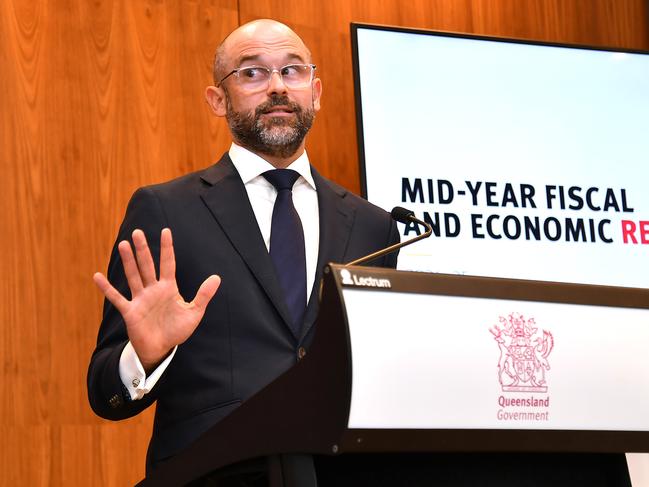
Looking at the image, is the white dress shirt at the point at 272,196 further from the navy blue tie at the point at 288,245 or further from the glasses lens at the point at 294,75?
the glasses lens at the point at 294,75

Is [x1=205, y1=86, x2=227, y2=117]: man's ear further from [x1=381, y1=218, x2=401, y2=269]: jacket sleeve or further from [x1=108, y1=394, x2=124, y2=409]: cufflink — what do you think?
[x1=108, y1=394, x2=124, y2=409]: cufflink

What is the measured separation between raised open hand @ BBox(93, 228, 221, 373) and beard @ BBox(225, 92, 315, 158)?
2.51 feet

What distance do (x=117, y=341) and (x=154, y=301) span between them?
455 mm

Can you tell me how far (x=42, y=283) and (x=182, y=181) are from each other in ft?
4.07

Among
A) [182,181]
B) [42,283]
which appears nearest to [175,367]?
[182,181]

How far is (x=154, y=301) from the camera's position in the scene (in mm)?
1608

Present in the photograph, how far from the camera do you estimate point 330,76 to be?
13.5 ft

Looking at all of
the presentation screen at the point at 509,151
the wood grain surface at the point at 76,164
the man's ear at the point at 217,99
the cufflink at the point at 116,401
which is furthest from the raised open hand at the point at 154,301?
the presentation screen at the point at 509,151

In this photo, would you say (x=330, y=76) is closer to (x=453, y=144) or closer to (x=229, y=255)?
(x=453, y=144)

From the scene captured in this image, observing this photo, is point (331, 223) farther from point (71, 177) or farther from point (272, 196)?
point (71, 177)

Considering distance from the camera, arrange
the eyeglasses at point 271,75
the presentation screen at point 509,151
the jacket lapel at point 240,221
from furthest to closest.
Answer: the presentation screen at point 509,151 → the eyeglasses at point 271,75 → the jacket lapel at point 240,221

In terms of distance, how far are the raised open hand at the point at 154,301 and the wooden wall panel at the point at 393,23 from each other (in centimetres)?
227

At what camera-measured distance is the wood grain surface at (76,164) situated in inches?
129

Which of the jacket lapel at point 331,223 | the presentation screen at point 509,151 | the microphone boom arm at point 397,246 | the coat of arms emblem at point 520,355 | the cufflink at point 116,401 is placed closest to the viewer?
the coat of arms emblem at point 520,355
